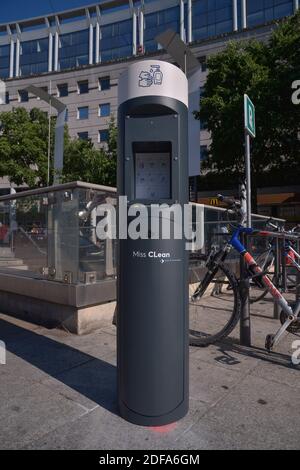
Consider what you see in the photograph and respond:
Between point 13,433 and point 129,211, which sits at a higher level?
point 129,211

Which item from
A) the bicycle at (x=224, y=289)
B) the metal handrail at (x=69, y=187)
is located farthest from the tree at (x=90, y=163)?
the bicycle at (x=224, y=289)

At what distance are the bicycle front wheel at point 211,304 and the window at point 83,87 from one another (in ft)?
122

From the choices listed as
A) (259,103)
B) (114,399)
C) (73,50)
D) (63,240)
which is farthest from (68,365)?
(73,50)

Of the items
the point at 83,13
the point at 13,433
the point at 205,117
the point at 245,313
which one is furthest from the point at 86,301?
the point at 83,13

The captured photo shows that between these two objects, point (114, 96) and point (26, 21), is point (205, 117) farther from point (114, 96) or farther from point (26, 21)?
point (26, 21)

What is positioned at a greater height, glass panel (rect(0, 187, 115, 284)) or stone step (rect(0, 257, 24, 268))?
glass panel (rect(0, 187, 115, 284))

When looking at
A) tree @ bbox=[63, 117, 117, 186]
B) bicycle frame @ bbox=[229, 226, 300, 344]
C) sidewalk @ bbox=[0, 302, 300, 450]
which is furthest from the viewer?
tree @ bbox=[63, 117, 117, 186]

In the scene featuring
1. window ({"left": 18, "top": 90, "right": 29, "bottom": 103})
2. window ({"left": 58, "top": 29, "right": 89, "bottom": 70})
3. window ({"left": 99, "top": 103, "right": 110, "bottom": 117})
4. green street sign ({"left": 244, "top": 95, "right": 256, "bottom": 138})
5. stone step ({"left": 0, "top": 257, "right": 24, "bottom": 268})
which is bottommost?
stone step ({"left": 0, "top": 257, "right": 24, "bottom": 268})

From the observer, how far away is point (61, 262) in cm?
496

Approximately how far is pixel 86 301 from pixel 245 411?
94.3 inches

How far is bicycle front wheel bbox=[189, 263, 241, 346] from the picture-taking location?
165 inches

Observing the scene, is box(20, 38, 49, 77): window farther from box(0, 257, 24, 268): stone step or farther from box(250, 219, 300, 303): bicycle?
box(250, 219, 300, 303): bicycle

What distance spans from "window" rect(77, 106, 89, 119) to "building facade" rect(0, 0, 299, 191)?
0.32 ft

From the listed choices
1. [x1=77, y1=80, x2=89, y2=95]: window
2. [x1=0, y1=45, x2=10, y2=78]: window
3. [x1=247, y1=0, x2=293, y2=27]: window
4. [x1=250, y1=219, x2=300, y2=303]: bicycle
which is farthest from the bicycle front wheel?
[x1=0, y1=45, x2=10, y2=78]: window
